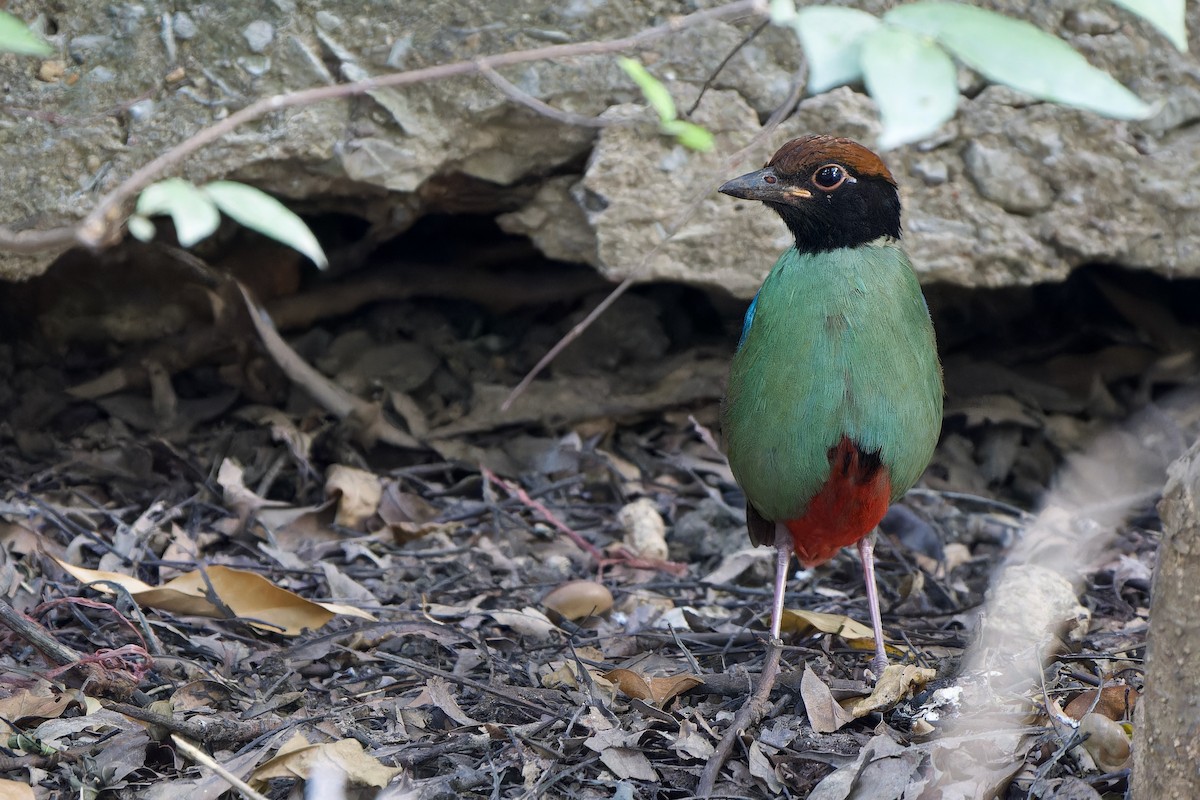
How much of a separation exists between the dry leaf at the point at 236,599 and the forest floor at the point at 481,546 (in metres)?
0.01

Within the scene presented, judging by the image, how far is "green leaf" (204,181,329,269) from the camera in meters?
1.51

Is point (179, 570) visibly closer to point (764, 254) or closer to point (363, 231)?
point (363, 231)

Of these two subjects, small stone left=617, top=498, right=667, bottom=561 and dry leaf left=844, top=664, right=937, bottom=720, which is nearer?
dry leaf left=844, top=664, right=937, bottom=720

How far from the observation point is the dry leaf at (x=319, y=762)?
2711mm

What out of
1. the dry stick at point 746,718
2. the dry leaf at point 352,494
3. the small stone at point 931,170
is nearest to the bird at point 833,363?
the dry stick at point 746,718

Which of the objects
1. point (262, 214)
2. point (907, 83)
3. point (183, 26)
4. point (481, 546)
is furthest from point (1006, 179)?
point (262, 214)

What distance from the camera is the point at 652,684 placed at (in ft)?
10.8

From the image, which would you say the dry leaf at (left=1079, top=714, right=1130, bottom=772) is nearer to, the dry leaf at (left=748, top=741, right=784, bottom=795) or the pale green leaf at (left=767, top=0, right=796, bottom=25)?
the dry leaf at (left=748, top=741, right=784, bottom=795)

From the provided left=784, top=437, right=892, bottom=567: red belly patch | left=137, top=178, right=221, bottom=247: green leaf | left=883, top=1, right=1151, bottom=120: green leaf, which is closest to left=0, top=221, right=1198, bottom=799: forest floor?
left=784, top=437, right=892, bottom=567: red belly patch

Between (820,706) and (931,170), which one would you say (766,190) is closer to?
(931,170)

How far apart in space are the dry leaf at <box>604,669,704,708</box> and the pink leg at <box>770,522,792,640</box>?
359 millimetres

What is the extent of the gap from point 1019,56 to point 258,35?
3451mm

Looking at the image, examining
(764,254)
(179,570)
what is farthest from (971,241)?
(179,570)

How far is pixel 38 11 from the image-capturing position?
13.6 feet
